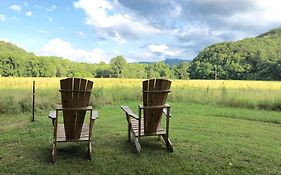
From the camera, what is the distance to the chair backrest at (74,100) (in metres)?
4.46

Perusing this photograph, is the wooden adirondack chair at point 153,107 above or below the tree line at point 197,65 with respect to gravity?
below

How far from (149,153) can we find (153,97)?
2.98 feet

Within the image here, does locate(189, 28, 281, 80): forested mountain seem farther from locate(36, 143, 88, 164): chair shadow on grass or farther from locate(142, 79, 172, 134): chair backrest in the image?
locate(36, 143, 88, 164): chair shadow on grass

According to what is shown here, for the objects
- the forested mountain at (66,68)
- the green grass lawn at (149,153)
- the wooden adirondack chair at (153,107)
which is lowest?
the green grass lawn at (149,153)

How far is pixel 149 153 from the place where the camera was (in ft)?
16.1

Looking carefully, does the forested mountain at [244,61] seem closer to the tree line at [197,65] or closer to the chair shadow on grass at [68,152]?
the tree line at [197,65]

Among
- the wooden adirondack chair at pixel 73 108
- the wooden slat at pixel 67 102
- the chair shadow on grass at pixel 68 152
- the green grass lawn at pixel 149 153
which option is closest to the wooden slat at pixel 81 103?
the wooden adirondack chair at pixel 73 108

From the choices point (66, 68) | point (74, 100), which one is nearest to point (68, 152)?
point (74, 100)

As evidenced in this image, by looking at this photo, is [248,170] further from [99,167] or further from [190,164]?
[99,167]

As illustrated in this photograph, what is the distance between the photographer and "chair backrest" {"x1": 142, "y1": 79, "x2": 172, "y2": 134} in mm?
4906

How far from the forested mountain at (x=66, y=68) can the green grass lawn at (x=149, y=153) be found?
35.2 m

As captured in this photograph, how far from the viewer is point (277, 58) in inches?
1829

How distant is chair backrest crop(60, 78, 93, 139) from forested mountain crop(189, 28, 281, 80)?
149ft

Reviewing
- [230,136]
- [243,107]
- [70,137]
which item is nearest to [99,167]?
[70,137]
